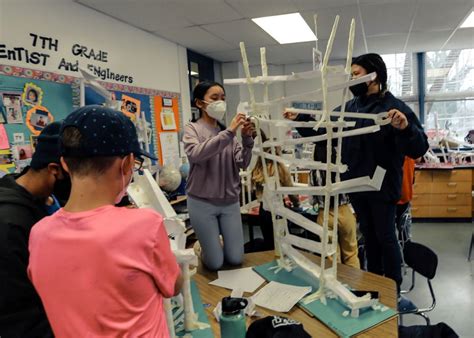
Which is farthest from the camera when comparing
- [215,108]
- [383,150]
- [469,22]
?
[469,22]

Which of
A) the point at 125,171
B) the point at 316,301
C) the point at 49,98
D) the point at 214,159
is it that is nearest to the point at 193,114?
the point at 49,98

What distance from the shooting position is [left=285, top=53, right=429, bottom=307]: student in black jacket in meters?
2.04

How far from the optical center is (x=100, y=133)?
0.88 meters

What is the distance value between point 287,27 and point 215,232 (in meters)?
2.93

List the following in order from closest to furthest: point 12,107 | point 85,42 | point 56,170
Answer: point 56,170, point 12,107, point 85,42

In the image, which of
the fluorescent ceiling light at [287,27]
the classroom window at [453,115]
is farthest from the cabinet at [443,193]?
the fluorescent ceiling light at [287,27]

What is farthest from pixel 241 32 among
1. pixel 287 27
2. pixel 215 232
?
pixel 215 232

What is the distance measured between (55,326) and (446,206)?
18.1 feet

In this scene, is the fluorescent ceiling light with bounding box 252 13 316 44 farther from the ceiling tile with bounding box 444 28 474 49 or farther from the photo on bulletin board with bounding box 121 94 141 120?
the ceiling tile with bounding box 444 28 474 49

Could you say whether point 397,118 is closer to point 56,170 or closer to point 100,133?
point 100,133

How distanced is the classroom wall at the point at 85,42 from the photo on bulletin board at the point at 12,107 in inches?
9.6

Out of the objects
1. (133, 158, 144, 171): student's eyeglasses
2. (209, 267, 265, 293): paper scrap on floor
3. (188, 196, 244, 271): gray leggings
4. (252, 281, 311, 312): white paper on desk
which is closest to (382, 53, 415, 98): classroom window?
(188, 196, 244, 271): gray leggings

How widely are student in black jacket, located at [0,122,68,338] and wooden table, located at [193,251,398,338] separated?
2.55ft

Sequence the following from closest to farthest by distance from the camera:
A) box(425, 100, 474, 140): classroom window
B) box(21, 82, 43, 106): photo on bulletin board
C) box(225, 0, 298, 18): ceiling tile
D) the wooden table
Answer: the wooden table, box(21, 82, 43, 106): photo on bulletin board, box(225, 0, 298, 18): ceiling tile, box(425, 100, 474, 140): classroom window
